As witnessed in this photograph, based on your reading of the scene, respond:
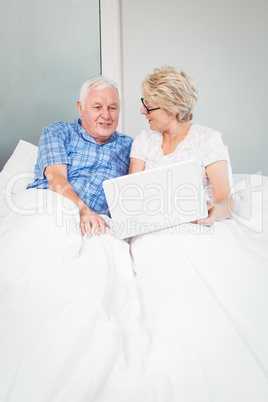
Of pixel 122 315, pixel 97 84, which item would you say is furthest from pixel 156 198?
pixel 97 84

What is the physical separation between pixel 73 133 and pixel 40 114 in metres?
0.91

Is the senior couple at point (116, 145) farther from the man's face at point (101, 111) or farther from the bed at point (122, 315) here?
the bed at point (122, 315)

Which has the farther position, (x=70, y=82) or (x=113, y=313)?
(x=70, y=82)

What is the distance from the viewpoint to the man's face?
1764 mm

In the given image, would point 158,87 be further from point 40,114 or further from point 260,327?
point 40,114

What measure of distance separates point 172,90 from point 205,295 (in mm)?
988

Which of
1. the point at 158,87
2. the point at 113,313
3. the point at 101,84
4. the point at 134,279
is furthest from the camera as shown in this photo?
the point at 101,84

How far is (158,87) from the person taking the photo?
162 centimetres

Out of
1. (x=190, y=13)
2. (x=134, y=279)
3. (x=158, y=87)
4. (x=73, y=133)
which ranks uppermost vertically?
(x=190, y=13)

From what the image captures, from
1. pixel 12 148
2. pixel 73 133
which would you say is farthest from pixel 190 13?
pixel 12 148

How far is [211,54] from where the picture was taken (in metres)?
2.62

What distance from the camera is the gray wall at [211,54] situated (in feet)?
8.43

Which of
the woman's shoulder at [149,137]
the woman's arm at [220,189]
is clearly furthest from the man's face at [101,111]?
the woman's arm at [220,189]

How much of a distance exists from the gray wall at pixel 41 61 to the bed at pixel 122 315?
1.42 meters
